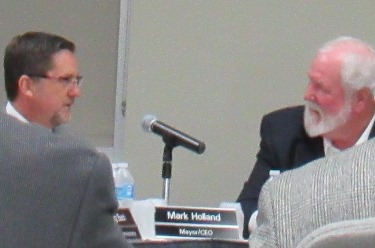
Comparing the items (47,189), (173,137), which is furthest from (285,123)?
(47,189)

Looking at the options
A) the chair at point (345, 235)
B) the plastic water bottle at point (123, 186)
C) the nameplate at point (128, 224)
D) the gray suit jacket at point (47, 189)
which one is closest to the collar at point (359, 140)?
the plastic water bottle at point (123, 186)

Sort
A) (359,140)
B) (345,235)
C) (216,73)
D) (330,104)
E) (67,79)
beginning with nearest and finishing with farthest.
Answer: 1. (345,235)
2. (359,140)
3. (330,104)
4. (67,79)
5. (216,73)

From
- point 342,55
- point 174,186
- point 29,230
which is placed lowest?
point 174,186

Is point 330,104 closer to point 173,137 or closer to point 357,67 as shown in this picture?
point 357,67

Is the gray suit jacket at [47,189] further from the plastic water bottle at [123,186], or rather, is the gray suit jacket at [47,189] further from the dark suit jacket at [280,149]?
the dark suit jacket at [280,149]

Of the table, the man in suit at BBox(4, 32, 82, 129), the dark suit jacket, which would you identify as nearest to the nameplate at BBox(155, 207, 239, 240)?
Answer: the table

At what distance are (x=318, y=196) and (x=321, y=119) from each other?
2.73 meters

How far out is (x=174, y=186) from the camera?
15.1 feet

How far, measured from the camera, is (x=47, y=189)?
0.91 metres

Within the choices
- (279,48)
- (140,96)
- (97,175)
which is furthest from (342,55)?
(97,175)

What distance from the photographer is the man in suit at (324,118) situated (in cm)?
344

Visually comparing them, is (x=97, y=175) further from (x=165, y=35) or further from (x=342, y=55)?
(x=165, y=35)

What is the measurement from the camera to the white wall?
4.55 meters

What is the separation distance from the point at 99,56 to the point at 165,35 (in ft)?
1.24
